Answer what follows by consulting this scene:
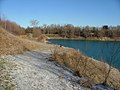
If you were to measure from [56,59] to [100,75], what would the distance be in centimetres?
343

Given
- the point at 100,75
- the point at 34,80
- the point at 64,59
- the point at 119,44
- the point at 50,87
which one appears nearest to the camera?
the point at 50,87

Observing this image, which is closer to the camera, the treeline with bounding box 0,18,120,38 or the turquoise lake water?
the turquoise lake water

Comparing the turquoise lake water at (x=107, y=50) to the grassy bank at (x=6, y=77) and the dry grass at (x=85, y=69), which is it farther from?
the grassy bank at (x=6, y=77)

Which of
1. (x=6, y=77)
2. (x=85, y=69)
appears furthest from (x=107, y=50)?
(x=6, y=77)

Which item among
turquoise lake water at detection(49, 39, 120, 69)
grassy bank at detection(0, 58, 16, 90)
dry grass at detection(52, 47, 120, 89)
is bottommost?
Answer: dry grass at detection(52, 47, 120, 89)

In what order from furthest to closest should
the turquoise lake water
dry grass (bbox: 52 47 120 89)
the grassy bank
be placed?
dry grass (bbox: 52 47 120 89) < the turquoise lake water < the grassy bank

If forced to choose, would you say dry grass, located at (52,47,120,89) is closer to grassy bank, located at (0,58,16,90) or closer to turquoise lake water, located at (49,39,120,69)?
turquoise lake water, located at (49,39,120,69)

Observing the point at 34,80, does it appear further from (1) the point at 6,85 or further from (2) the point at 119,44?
(2) the point at 119,44

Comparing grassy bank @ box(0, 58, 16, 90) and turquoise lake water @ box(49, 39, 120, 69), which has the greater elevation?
turquoise lake water @ box(49, 39, 120, 69)

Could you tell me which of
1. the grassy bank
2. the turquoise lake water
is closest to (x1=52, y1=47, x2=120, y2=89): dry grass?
the turquoise lake water

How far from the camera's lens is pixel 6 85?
8805mm

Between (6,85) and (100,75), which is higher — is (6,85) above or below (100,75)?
above

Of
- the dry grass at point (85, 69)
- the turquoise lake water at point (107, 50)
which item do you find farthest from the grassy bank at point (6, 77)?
the turquoise lake water at point (107, 50)

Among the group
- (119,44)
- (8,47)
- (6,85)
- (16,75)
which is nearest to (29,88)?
(6,85)
